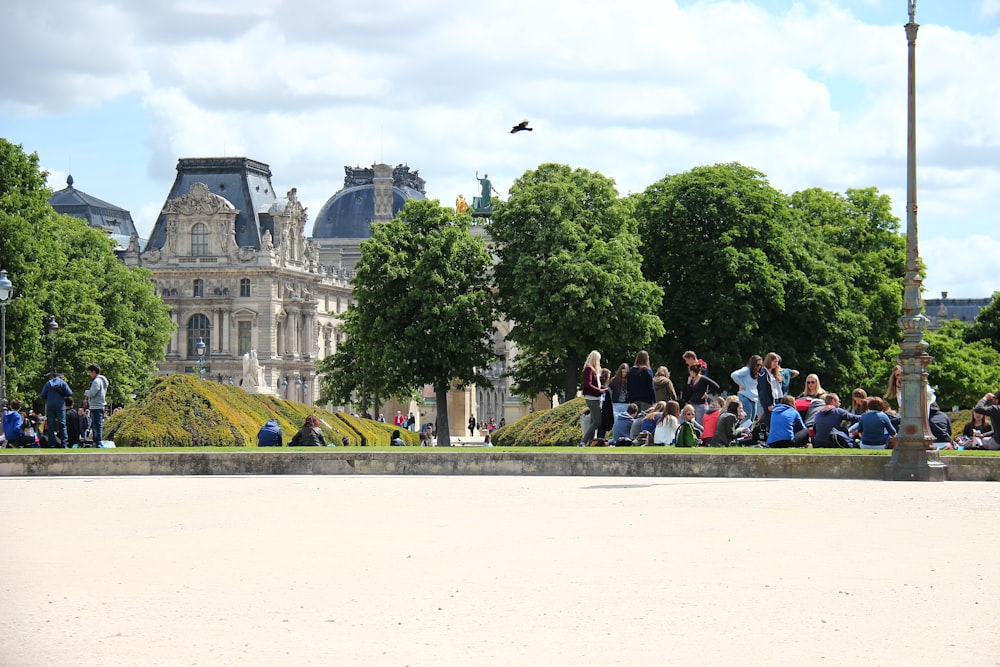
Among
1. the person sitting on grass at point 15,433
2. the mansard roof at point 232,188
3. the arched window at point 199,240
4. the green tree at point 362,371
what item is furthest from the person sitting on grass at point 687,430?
the mansard roof at point 232,188

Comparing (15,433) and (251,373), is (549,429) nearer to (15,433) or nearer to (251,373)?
(15,433)

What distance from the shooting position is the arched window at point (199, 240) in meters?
131

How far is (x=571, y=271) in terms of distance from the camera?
56188 mm

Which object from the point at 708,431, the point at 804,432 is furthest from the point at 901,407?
the point at 708,431

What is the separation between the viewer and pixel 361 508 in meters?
19.1

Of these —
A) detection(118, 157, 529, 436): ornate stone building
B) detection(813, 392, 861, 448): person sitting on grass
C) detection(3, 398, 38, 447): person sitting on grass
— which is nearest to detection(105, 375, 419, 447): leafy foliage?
detection(3, 398, 38, 447): person sitting on grass

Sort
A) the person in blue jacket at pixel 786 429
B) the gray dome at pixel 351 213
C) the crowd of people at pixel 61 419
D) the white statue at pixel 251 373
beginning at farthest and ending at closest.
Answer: the gray dome at pixel 351 213
the white statue at pixel 251 373
the crowd of people at pixel 61 419
the person in blue jacket at pixel 786 429

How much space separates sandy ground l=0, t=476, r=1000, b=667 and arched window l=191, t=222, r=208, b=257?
4430 inches

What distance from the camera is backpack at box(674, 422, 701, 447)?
27.6 metres

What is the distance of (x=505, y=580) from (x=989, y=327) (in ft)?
323

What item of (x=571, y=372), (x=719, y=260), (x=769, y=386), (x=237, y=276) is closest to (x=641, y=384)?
(x=769, y=386)

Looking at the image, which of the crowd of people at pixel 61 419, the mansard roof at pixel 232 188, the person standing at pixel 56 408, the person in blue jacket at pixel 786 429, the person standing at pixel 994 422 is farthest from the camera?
the mansard roof at pixel 232 188

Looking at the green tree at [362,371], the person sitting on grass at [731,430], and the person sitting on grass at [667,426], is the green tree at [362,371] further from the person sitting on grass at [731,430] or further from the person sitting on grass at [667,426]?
the person sitting on grass at [731,430]

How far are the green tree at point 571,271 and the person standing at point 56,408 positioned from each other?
2664 cm
